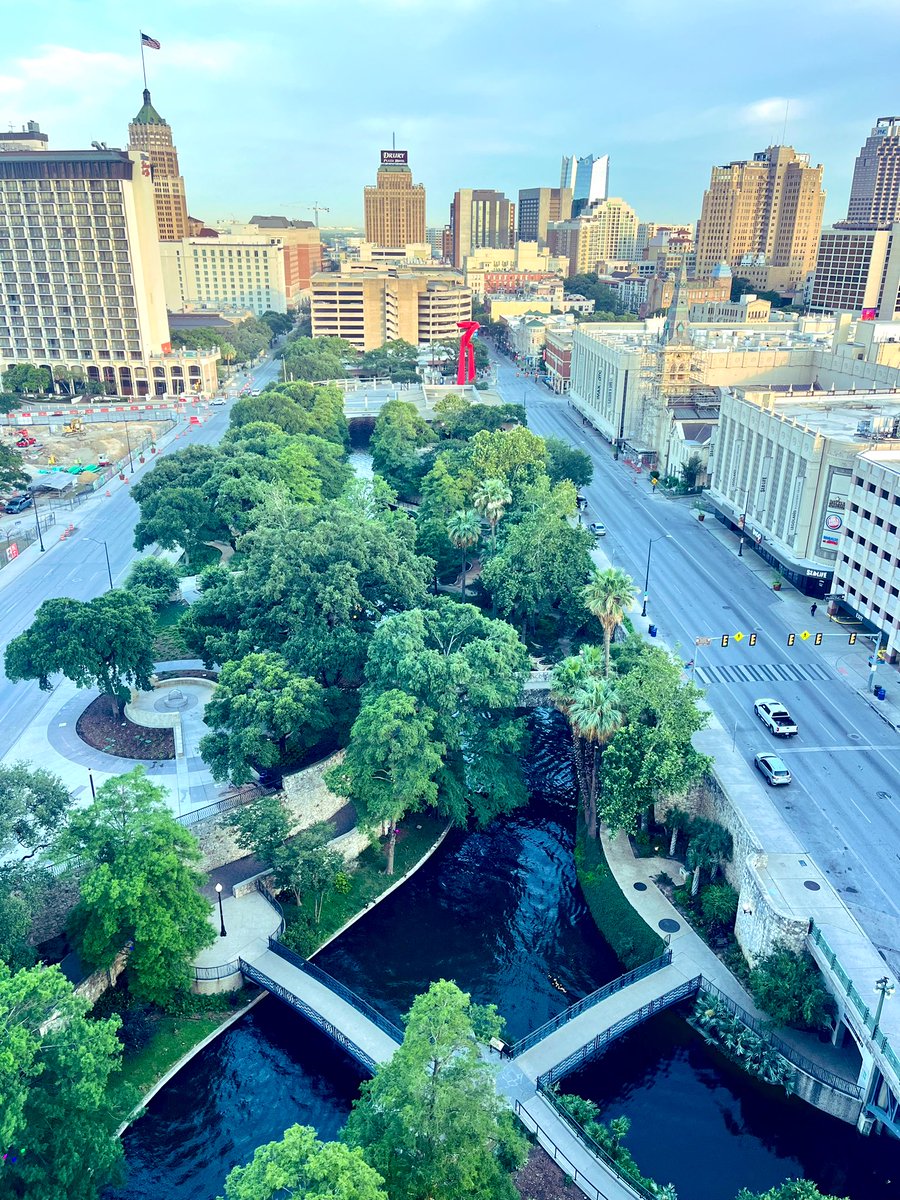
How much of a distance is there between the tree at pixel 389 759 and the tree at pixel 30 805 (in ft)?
48.4

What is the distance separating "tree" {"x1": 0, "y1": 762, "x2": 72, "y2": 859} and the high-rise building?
6017 inches

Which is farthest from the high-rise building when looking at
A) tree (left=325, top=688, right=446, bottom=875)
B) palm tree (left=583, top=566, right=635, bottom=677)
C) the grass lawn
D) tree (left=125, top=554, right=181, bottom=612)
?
the grass lawn

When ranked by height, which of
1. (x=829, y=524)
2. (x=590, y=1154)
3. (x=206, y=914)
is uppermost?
(x=829, y=524)

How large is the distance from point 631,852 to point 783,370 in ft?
306

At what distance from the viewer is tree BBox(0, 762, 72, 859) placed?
4172 cm

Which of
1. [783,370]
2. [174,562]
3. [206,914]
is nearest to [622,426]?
[783,370]

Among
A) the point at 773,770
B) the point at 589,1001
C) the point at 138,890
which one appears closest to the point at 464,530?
the point at 773,770

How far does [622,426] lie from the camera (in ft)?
449

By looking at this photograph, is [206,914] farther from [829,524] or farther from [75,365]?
[75,365]

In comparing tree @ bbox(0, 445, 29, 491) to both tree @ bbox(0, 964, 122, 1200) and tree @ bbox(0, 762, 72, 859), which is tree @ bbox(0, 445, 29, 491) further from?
tree @ bbox(0, 964, 122, 1200)

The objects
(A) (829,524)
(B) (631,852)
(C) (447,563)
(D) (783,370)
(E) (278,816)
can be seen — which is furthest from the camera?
(D) (783,370)

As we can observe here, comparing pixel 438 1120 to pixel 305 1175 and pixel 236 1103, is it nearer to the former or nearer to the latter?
pixel 305 1175

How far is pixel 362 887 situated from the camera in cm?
5153

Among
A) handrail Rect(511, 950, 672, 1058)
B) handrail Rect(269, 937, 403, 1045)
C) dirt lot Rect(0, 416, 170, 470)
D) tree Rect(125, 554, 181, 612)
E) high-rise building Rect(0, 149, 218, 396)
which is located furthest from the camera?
high-rise building Rect(0, 149, 218, 396)
